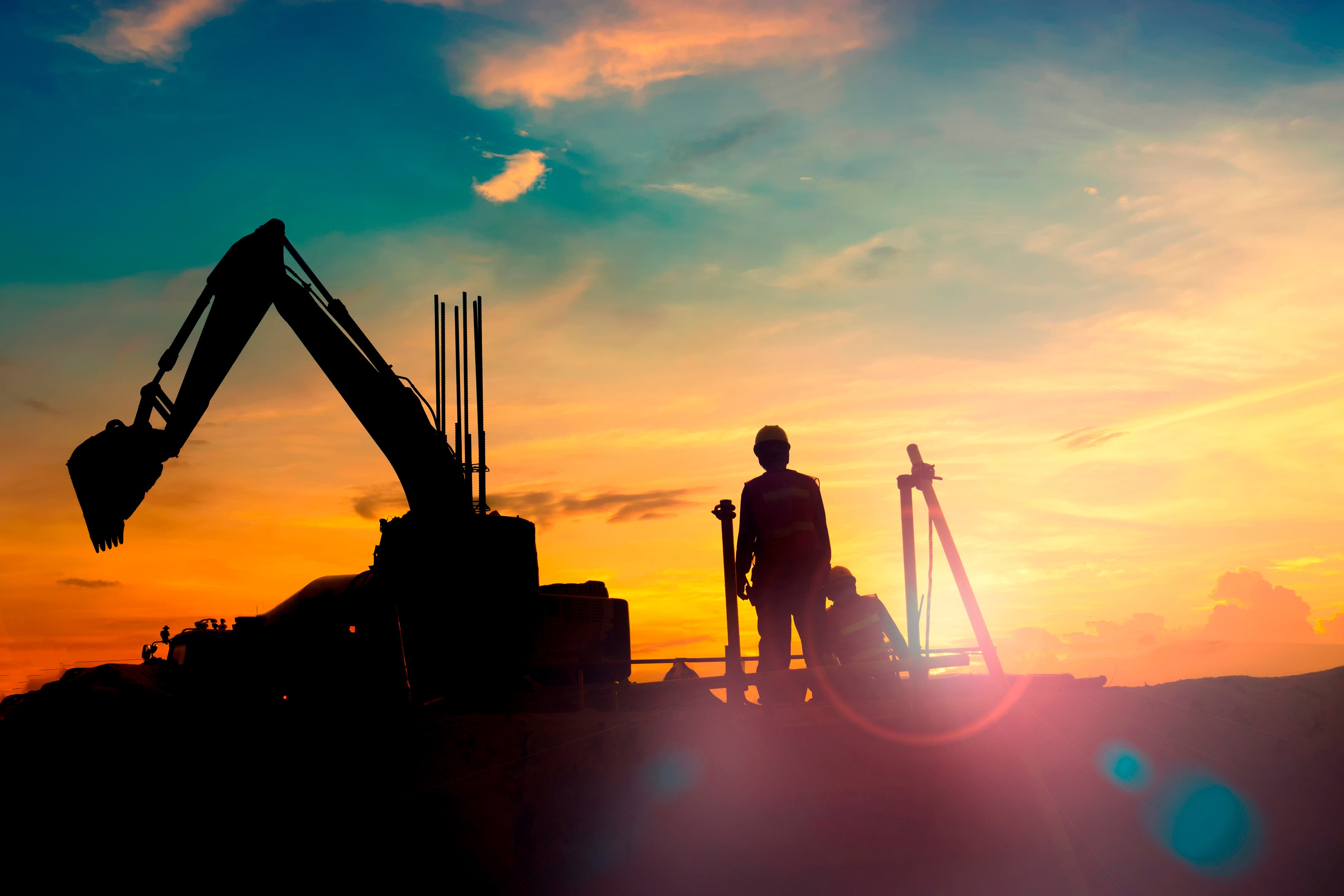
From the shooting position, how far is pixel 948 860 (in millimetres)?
7602

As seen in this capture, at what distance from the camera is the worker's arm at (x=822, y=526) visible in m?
10.1

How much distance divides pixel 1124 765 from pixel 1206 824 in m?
0.76

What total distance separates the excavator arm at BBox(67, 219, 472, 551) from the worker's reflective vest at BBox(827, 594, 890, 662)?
Answer: 5538mm

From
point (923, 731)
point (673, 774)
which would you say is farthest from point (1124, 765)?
point (673, 774)

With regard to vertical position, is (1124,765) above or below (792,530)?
below

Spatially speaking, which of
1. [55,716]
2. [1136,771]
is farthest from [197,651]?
[1136,771]

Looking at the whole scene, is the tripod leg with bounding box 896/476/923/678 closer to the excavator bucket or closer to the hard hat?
the hard hat

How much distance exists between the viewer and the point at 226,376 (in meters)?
13.4

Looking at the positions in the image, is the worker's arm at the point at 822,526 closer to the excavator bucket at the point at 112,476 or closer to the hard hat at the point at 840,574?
the hard hat at the point at 840,574

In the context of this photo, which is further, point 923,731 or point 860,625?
point 860,625

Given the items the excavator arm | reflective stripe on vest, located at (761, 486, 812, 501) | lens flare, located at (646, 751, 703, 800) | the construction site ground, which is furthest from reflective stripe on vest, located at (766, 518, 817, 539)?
the excavator arm

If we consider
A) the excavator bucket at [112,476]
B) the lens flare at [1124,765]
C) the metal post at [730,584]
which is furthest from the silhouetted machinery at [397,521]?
the lens flare at [1124,765]

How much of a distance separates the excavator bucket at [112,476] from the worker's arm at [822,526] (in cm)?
821

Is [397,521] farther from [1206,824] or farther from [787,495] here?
[1206,824]
